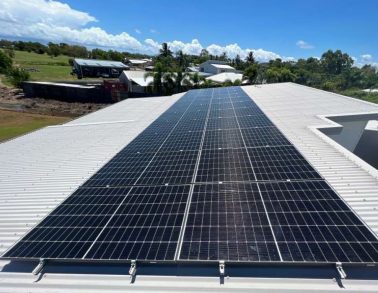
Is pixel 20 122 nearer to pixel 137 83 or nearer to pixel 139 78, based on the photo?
pixel 137 83

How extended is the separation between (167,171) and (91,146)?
29.1ft

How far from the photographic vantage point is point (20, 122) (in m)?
50.4

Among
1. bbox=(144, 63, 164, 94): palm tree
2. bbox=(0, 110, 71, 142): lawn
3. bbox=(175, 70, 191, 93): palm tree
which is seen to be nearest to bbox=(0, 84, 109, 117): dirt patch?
bbox=(0, 110, 71, 142): lawn

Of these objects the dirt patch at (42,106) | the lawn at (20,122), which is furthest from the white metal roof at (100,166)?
the dirt patch at (42,106)

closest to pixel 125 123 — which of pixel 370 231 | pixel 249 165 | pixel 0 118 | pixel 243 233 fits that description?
pixel 249 165

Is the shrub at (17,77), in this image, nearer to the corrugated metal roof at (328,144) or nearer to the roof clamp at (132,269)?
the corrugated metal roof at (328,144)

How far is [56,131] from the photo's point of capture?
86.1 ft

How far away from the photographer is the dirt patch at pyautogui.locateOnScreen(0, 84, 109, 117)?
196 feet

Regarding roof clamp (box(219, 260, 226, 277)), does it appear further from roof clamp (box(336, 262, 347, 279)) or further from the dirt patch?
the dirt patch

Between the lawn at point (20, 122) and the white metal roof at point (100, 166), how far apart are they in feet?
71.5

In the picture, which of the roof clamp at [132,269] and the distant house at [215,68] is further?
the distant house at [215,68]

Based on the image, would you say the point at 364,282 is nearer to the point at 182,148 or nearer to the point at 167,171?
the point at 167,171

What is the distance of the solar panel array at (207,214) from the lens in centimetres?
738

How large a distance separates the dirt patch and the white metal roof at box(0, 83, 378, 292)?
110 ft
